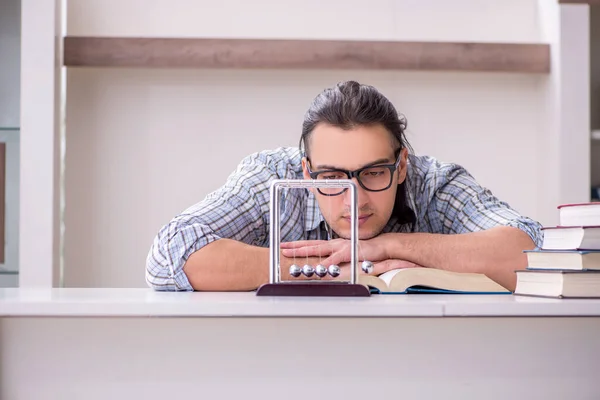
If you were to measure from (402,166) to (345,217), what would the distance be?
0.30 m

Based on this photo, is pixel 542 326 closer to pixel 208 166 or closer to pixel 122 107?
pixel 208 166

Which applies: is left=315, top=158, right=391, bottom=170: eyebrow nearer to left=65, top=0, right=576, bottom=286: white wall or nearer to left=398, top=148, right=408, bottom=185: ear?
left=398, top=148, right=408, bottom=185: ear

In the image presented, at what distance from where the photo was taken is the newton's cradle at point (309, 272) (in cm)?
105

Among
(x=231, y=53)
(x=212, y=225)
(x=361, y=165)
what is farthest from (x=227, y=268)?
(x=231, y=53)

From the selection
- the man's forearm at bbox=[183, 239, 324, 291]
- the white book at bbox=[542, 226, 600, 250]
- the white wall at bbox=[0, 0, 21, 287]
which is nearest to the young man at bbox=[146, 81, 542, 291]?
the man's forearm at bbox=[183, 239, 324, 291]

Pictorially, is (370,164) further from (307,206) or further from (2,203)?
(2,203)

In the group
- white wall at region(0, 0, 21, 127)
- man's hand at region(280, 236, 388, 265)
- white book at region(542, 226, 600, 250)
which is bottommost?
man's hand at region(280, 236, 388, 265)

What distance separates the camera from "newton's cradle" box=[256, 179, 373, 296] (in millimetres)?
1050

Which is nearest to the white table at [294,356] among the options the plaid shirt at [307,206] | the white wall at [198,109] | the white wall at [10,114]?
the plaid shirt at [307,206]

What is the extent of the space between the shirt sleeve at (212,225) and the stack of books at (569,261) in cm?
60

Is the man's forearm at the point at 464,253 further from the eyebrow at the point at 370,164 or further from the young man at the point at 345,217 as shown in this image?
the eyebrow at the point at 370,164

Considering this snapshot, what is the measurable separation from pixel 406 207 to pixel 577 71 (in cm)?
95

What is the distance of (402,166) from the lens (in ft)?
5.92

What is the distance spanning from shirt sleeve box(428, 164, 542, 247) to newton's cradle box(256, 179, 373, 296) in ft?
2.18
